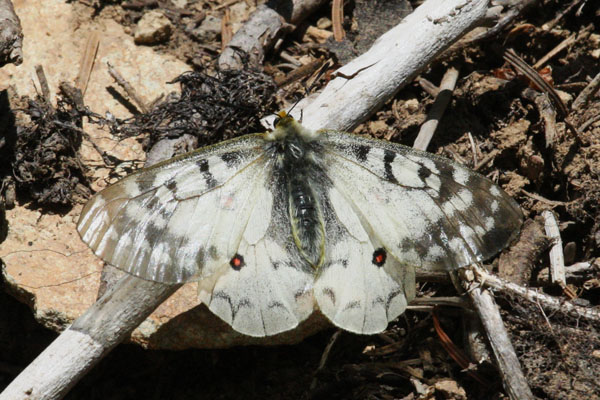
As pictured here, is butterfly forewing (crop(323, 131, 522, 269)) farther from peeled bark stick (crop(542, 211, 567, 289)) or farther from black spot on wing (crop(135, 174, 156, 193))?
black spot on wing (crop(135, 174, 156, 193))

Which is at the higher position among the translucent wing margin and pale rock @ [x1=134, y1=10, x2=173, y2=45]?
pale rock @ [x1=134, y1=10, x2=173, y2=45]

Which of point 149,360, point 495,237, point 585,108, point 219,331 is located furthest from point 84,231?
point 585,108

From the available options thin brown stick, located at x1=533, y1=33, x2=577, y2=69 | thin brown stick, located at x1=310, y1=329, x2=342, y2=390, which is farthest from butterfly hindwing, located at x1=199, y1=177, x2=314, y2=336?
thin brown stick, located at x1=533, y1=33, x2=577, y2=69

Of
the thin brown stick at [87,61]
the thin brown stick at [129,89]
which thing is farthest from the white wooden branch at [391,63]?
the thin brown stick at [87,61]

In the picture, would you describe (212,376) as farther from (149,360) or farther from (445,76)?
(445,76)

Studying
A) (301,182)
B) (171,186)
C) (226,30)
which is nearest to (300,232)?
(301,182)

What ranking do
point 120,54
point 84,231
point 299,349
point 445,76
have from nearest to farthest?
point 84,231 → point 299,349 → point 445,76 → point 120,54

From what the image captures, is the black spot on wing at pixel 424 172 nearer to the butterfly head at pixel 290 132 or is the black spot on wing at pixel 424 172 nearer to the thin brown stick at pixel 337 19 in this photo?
the butterfly head at pixel 290 132

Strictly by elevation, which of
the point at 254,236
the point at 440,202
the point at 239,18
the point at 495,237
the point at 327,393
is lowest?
the point at 327,393
